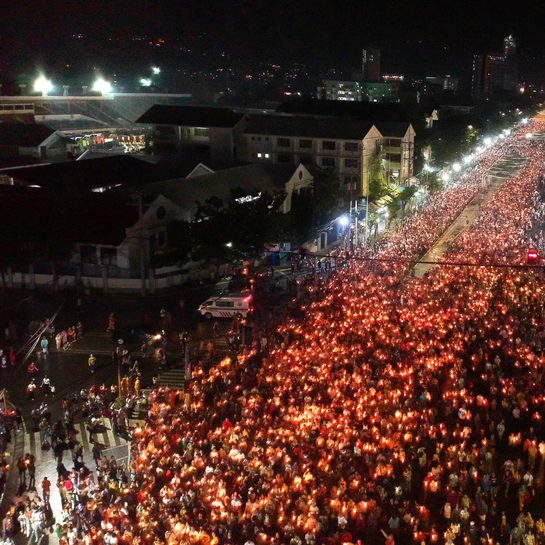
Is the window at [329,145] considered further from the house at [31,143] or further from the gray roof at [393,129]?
the house at [31,143]

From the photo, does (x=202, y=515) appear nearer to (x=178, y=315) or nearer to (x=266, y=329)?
(x=266, y=329)

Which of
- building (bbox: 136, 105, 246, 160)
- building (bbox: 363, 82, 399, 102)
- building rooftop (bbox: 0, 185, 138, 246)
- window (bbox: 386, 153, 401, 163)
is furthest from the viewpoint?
building (bbox: 363, 82, 399, 102)

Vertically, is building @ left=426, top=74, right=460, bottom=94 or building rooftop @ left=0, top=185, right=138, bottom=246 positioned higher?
building @ left=426, top=74, right=460, bottom=94

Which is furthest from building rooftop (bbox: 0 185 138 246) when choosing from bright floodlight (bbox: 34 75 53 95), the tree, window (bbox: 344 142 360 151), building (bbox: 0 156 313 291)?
bright floodlight (bbox: 34 75 53 95)

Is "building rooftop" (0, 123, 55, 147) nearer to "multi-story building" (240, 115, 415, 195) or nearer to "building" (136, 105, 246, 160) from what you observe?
"building" (136, 105, 246, 160)

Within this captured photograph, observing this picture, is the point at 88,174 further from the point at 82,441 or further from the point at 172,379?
the point at 82,441

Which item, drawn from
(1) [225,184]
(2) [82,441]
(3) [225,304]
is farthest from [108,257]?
(2) [82,441]
